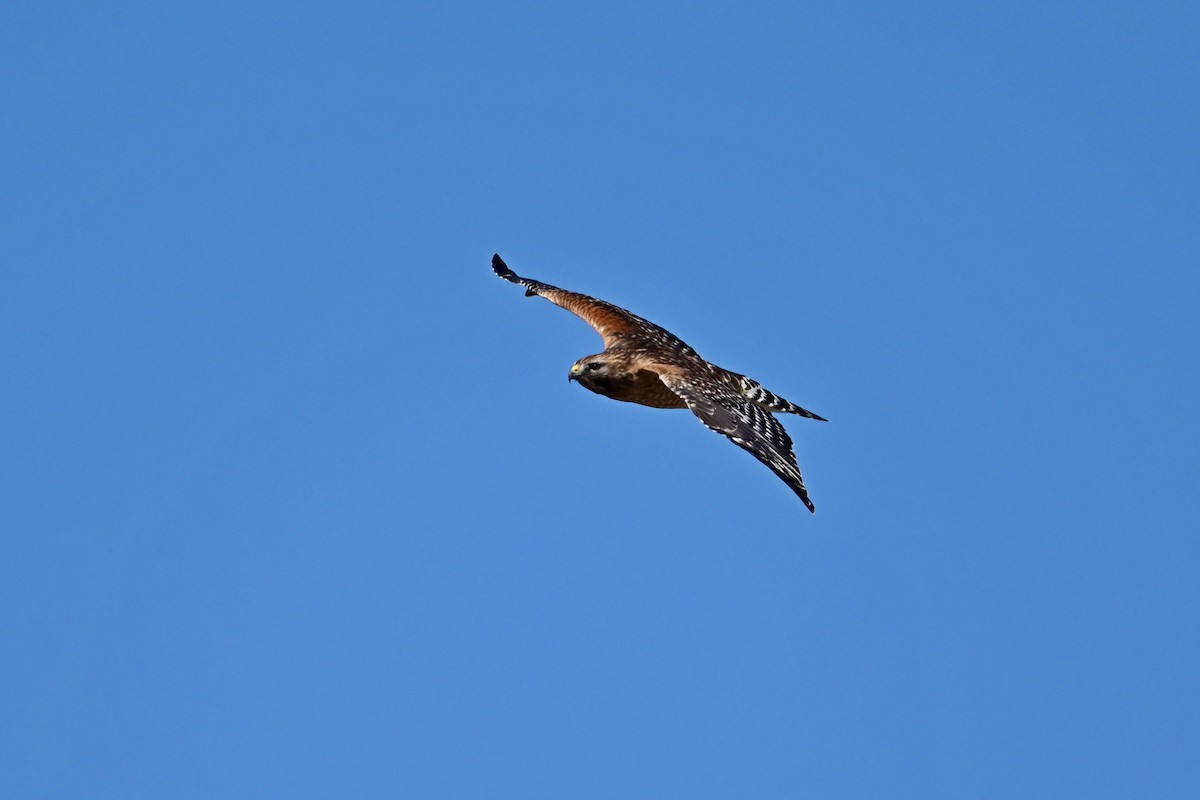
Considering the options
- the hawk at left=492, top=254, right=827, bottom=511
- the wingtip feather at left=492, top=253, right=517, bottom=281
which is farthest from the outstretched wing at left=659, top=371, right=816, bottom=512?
the wingtip feather at left=492, top=253, right=517, bottom=281

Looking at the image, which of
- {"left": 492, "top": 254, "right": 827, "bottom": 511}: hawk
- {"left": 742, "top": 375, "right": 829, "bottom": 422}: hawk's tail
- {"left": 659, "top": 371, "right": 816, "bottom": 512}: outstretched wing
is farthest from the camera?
{"left": 742, "top": 375, "right": 829, "bottom": 422}: hawk's tail

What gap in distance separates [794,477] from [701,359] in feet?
18.0

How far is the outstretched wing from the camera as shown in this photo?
1955 centimetres

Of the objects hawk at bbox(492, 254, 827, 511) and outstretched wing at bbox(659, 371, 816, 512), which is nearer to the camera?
outstretched wing at bbox(659, 371, 816, 512)

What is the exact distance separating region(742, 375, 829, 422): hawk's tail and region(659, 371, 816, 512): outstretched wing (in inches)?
29.2

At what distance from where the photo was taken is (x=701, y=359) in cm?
2462

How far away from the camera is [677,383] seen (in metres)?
22.1

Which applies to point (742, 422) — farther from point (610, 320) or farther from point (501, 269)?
point (501, 269)

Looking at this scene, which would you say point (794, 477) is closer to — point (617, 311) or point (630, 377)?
point (630, 377)

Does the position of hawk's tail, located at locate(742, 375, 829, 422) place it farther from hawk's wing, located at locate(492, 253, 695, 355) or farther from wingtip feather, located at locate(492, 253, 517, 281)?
wingtip feather, located at locate(492, 253, 517, 281)

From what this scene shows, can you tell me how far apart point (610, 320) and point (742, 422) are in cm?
565

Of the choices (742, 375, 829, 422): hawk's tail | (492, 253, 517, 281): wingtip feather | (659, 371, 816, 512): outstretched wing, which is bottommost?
(659, 371, 816, 512): outstretched wing

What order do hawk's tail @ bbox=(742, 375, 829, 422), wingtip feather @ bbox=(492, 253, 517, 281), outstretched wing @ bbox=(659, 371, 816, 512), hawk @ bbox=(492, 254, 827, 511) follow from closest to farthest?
1. outstretched wing @ bbox=(659, 371, 816, 512)
2. hawk @ bbox=(492, 254, 827, 511)
3. hawk's tail @ bbox=(742, 375, 829, 422)
4. wingtip feather @ bbox=(492, 253, 517, 281)

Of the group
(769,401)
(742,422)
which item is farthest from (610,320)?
(742,422)
